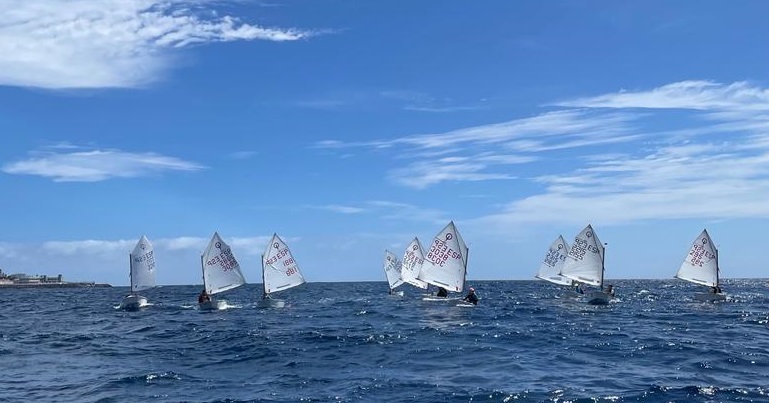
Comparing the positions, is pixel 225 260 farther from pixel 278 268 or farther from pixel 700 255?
pixel 700 255

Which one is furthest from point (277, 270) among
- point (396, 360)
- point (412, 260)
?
point (396, 360)

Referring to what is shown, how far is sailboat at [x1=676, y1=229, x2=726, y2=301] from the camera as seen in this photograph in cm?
7369

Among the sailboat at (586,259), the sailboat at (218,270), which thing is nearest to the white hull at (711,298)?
the sailboat at (586,259)

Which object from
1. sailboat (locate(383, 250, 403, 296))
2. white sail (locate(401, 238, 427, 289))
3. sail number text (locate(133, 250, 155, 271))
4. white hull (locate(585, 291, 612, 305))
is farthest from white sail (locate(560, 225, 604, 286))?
sail number text (locate(133, 250, 155, 271))

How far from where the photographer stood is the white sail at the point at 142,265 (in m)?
69.6

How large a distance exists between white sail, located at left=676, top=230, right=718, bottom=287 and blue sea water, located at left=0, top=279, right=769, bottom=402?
2248 centimetres

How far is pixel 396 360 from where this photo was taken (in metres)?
30.6

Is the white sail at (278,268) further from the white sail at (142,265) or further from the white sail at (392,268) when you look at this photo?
the white sail at (392,268)

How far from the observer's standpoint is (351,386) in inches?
992

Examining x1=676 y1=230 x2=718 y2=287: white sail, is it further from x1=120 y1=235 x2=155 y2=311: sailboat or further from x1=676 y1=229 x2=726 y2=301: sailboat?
x1=120 y1=235 x2=155 y2=311: sailboat

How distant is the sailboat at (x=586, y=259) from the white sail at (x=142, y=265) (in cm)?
3953

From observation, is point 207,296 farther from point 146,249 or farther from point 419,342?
point 419,342

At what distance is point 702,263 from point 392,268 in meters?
36.1

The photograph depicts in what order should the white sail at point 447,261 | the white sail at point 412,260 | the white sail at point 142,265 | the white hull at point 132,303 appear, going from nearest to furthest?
1. the white sail at point 447,261
2. the white hull at point 132,303
3. the white sail at point 142,265
4. the white sail at point 412,260
